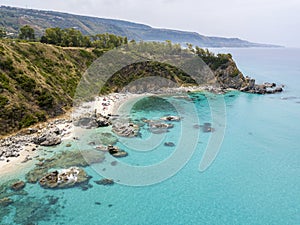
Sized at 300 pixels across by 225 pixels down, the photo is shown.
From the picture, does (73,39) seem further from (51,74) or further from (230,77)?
(230,77)

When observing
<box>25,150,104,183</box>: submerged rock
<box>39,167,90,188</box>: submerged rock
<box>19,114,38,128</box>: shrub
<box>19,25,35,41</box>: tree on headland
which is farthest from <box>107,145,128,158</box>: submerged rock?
<box>19,25,35,41</box>: tree on headland

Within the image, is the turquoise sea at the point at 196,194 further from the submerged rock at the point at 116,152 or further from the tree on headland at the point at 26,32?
the tree on headland at the point at 26,32

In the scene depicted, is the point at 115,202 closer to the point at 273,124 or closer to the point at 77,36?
the point at 273,124

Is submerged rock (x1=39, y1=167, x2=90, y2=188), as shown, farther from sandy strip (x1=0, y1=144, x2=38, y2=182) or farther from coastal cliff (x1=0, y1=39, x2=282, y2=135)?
coastal cliff (x1=0, y1=39, x2=282, y2=135)

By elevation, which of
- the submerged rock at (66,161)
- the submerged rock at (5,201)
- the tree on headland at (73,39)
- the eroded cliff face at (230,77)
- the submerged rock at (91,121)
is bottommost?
the submerged rock at (5,201)

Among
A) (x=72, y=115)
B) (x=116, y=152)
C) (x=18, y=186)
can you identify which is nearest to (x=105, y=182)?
(x=116, y=152)

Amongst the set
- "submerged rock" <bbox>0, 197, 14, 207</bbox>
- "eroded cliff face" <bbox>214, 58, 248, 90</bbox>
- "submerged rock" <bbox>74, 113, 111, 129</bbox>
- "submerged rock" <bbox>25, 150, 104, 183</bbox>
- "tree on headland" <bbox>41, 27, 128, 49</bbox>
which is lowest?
"submerged rock" <bbox>0, 197, 14, 207</bbox>

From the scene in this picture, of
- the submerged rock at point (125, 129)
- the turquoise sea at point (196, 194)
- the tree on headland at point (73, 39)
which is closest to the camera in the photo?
the turquoise sea at point (196, 194)

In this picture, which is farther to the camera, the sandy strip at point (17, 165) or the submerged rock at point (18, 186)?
the sandy strip at point (17, 165)

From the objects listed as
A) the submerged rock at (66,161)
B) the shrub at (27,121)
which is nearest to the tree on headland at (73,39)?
the shrub at (27,121)
